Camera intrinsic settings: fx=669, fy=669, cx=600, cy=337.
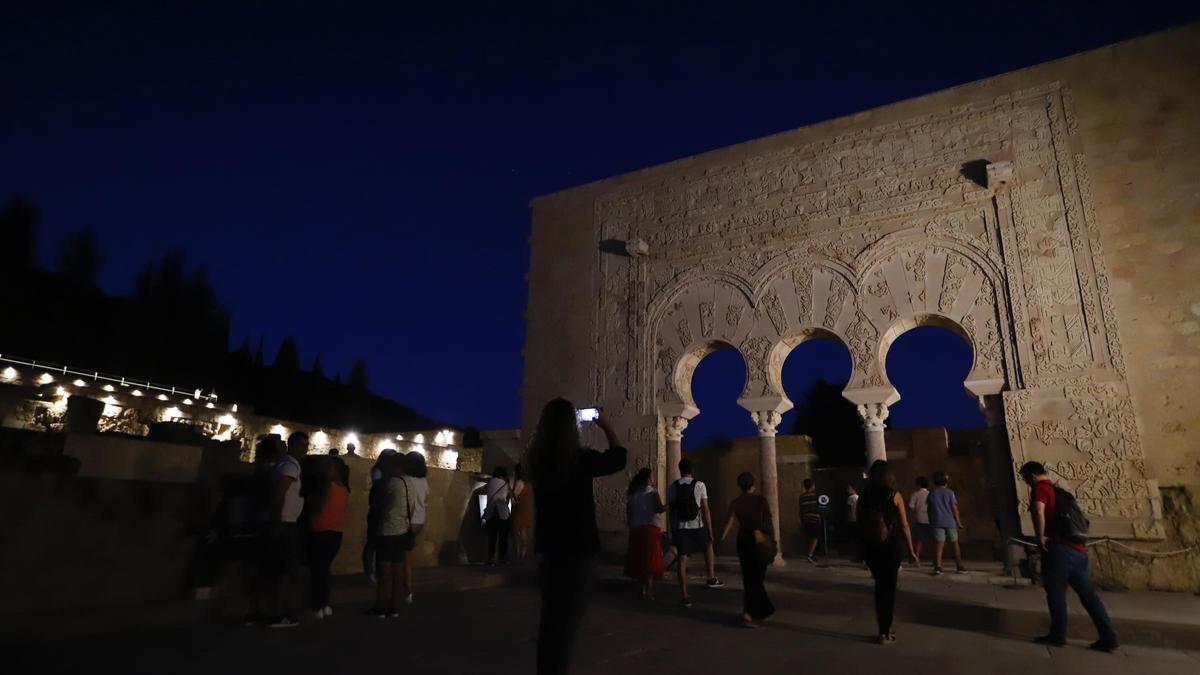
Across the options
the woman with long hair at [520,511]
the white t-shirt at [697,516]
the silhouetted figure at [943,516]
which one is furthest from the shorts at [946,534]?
the woman with long hair at [520,511]

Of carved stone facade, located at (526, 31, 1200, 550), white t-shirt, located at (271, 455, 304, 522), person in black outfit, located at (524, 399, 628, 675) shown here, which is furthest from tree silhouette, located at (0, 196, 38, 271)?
person in black outfit, located at (524, 399, 628, 675)

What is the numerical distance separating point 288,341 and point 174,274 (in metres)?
10.6

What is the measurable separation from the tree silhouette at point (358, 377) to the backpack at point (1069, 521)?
66.2 meters

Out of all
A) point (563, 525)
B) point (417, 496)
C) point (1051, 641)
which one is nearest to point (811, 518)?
point (1051, 641)

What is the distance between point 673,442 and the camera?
11.4 metres

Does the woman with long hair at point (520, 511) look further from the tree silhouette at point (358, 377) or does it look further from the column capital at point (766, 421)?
the tree silhouette at point (358, 377)

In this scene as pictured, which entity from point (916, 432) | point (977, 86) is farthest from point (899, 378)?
point (977, 86)

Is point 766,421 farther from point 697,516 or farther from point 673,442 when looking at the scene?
point 697,516

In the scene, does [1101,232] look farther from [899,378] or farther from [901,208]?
[899,378]

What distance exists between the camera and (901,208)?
1029cm

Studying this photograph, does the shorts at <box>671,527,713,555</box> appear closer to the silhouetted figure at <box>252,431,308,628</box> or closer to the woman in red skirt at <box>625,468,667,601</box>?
the woman in red skirt at <box>625,468,667,601</box>

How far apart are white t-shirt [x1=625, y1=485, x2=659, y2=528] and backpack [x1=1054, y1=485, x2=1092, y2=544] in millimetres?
3670

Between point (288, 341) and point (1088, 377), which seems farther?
point (288, 341)

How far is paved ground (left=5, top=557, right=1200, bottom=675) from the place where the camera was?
3.86 metres
